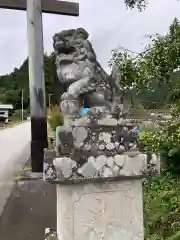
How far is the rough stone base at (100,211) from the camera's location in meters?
2.37

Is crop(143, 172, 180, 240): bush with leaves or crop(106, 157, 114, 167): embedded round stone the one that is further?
crop(143, 172, 180, 240): bush with leaves

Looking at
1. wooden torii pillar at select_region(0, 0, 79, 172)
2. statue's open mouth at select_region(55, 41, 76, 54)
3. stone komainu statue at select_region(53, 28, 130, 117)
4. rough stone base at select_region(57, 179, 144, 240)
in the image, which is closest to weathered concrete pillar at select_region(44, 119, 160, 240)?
rough stone base at select_region(57, 179, 144, 240)

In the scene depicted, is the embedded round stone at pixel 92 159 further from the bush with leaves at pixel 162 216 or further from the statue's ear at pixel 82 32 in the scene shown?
the bush with leaves at pixel 162 216

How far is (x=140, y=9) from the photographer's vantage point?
14.6 ft

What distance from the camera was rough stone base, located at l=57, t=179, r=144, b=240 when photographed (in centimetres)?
237

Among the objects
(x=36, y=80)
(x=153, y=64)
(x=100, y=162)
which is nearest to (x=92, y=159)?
(x=100, y=162)

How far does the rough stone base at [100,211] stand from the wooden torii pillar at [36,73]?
5.94m

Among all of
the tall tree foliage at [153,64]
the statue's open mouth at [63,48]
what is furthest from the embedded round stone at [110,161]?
the tall tree foliage at [153,64]

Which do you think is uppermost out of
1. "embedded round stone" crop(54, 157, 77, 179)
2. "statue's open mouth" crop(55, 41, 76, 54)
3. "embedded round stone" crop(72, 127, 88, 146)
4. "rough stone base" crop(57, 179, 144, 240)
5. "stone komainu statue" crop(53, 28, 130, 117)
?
"statue's open mouth" crop(55, 41, 76, 54)

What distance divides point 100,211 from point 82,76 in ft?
3.02

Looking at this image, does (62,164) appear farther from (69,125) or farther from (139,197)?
(139,197)

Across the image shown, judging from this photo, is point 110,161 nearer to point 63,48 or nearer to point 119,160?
point 119,160

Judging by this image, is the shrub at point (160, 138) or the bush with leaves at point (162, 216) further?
the bush with leaves at point (162, 216)

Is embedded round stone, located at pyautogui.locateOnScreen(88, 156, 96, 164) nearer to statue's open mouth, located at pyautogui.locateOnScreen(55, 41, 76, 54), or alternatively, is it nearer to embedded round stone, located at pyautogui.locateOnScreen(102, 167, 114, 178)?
embedded round stone, located at pyautogui.locateOnScreen(102, 167, 114, 178)
